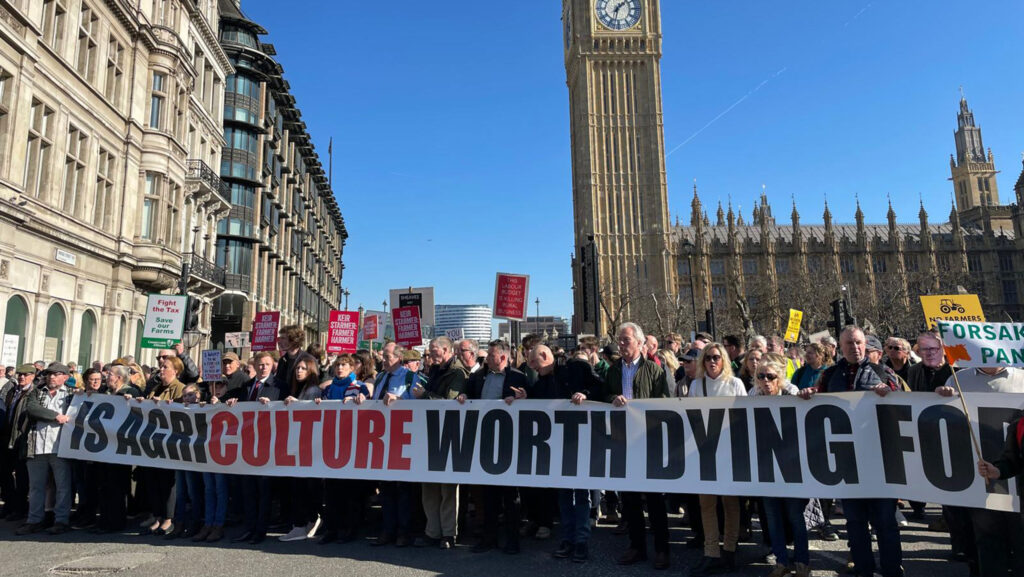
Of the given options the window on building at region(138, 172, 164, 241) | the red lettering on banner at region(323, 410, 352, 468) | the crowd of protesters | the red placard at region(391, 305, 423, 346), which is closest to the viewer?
the crowd of protesters

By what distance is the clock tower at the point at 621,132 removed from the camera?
267 feet

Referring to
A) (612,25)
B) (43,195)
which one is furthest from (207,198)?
(612,25)

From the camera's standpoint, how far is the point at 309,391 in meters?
7.46

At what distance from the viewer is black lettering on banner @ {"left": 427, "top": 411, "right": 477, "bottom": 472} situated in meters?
6.62

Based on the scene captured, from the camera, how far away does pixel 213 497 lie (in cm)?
739

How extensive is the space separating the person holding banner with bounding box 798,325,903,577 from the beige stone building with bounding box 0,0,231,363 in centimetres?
1854

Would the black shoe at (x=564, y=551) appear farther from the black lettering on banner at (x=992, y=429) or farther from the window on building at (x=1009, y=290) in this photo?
the window on building at (x=1009, y=290)

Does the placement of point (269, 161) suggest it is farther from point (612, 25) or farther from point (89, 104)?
point (612, 25)

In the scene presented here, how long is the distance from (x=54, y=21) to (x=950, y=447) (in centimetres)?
2337

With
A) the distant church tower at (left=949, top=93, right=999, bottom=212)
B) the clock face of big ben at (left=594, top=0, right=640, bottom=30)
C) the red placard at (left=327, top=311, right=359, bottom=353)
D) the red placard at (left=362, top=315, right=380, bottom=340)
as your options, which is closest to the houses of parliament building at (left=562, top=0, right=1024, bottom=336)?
the clock face of big ben at (left=594, top=0, right=640, bottom=30)

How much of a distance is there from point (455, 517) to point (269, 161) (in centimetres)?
3831

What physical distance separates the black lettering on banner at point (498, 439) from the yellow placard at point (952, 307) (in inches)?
356

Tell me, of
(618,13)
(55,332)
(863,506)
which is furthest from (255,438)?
(618,13)

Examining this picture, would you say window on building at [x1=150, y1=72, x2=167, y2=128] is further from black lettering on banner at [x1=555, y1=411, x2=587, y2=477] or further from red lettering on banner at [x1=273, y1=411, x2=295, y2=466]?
black lettering on banner at [x1=555, y1=411, x2=587, y2=477]
